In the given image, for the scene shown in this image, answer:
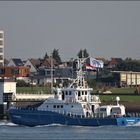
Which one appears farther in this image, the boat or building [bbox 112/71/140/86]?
building [bbox 112/71/140/86]

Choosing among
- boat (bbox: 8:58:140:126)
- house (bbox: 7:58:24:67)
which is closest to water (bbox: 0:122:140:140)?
boat (bbox: 8:58:140:126)

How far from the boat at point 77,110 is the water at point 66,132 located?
97 centimetres

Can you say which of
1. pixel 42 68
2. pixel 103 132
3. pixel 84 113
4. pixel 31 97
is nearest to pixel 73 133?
pixel 103 132

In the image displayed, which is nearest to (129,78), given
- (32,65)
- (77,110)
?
(32,65)

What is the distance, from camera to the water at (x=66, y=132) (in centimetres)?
7306

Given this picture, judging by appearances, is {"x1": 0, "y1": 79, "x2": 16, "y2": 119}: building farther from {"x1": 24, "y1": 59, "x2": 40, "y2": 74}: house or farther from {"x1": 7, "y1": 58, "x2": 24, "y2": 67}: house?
{"x1": 7, "y1": 58, "x2": 24, "y2": 67}: house

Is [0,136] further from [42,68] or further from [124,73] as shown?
[42,68]

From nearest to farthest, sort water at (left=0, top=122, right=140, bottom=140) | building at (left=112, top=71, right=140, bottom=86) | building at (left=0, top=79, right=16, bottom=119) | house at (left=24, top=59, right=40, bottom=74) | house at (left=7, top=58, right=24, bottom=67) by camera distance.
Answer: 1. water at (left=0, top=122, right=140, bottom=140)
2. building at (left=0, top=79, right=16, bottom=119)
3. building at (left=112, top=71, right=140, bottom=86)
4. house at (left=24, top=59, right=40, bottom=74)
5. house at (left=7, top=58, right=24, bottom=67)

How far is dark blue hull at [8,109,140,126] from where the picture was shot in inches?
3302

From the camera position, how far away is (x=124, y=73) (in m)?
154

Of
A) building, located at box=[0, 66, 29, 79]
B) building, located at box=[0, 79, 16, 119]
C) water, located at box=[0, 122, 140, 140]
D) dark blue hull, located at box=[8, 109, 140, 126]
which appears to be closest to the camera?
water, located at box=[0, 122, 140, 140]

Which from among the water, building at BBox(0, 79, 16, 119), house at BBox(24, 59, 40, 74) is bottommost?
the water

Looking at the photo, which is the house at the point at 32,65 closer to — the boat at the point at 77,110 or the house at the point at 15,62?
the house at the point at 15,62

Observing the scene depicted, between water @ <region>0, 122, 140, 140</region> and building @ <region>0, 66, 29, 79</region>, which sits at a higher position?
building @ <region>0, 66, 29, 79</region>
